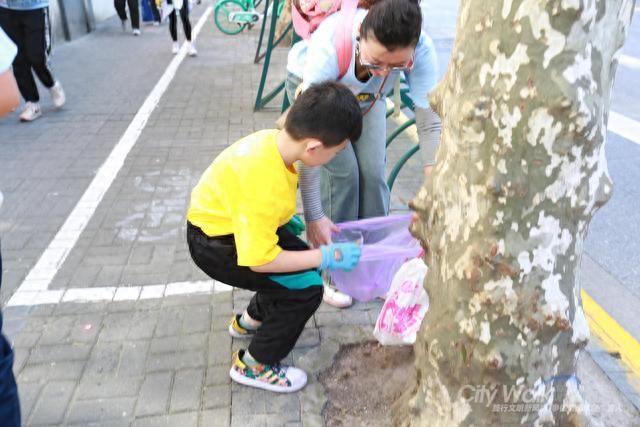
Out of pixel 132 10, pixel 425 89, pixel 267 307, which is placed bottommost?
pixel 132 10

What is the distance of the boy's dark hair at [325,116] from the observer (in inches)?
70.1

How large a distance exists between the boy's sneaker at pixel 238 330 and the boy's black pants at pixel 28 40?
14.4 feet

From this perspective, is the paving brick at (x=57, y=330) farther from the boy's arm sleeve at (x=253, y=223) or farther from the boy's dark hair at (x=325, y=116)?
the boy's dark hair at (x=325, y=116)

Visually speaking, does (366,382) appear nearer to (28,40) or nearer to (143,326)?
(143,326)

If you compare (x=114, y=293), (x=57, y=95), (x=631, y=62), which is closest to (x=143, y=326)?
(x=114, y=293)

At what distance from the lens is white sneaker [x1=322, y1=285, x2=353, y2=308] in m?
2.77

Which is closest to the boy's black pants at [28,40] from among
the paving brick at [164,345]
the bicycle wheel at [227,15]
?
the paving brick at [164,345]

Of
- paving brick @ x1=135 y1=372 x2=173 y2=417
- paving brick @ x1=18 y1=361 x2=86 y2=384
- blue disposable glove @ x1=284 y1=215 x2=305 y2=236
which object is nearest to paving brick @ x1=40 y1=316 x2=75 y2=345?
paving brick @ x1=18 y1=361 x2=86 y2=384

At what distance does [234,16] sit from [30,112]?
7001 millimetres

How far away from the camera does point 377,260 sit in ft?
7.14

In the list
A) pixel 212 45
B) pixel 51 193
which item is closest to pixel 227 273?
pixel 51 193

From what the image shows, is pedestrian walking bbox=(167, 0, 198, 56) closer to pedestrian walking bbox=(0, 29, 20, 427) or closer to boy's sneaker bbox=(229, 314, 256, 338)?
boy's sneaker bbox=(229, 314, 256, 338)

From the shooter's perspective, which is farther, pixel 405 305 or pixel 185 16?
pixel 185 16

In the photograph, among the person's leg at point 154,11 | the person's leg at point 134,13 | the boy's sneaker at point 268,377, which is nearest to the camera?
the boy's sneaker at point 268,377
